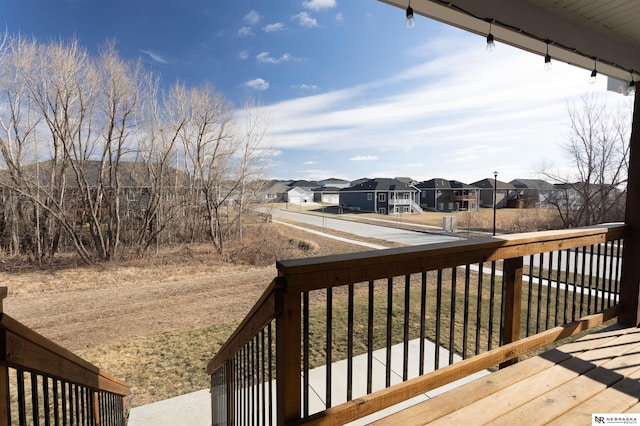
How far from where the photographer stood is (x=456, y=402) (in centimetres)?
141

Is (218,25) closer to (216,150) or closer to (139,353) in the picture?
(216,150)

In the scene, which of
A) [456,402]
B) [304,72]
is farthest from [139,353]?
[304,72]

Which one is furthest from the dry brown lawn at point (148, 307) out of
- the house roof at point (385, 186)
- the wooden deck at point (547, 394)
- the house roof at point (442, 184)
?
the house roof at point (442, 184)

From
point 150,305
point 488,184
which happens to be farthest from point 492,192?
point 150,305

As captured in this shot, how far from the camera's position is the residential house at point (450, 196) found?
31.5m

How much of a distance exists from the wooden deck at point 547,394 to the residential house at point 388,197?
1113 inches

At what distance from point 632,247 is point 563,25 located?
1686 mm

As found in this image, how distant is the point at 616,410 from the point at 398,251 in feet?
3.95

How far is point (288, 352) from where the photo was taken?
104cm

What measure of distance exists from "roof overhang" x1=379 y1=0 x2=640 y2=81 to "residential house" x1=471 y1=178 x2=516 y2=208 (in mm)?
33887

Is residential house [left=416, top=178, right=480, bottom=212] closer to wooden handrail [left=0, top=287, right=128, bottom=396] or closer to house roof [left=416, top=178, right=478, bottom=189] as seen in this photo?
house roof [left=416, top=178, right=478, bottom=189]

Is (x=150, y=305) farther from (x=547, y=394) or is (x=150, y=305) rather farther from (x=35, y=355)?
(x=547, y=394)

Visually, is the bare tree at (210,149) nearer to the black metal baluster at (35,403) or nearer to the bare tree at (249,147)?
the bare tree at (249,147)

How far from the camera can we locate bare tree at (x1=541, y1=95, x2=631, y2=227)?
12180mm
